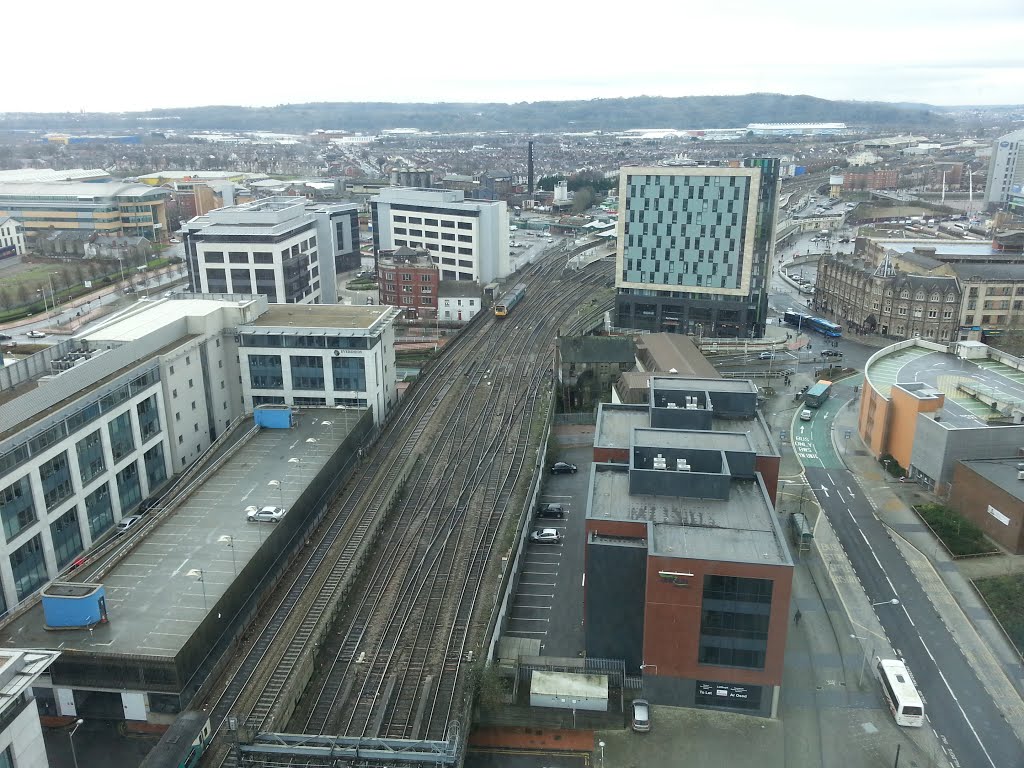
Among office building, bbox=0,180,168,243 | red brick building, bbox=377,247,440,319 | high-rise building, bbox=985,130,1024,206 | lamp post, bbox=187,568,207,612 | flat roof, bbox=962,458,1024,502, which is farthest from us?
high-rise building, bbox=985,130,1024,206

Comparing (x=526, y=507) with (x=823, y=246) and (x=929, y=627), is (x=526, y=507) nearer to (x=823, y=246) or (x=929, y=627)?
(x=929, y=627)

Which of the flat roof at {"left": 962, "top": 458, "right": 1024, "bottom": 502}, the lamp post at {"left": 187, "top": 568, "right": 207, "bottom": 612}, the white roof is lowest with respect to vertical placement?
the lamp post at {"left": 187, "top": 568, "right": 207, "bottom": 612}

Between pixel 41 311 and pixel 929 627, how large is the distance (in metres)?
75.3

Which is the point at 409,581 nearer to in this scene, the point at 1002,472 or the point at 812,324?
the point at 1002,472

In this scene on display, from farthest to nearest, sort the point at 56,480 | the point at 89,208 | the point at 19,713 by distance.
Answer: the point at 89,208, the point at 56,480, the point at 19,713

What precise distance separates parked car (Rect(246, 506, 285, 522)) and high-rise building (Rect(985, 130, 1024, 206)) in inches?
5273

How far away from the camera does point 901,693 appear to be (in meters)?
24.1

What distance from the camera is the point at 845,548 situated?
33.6m

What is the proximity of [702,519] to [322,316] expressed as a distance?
27942mm

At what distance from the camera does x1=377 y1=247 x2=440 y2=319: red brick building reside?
6838 centimetres

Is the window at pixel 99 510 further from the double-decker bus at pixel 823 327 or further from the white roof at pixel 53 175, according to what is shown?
the white roof at pixel 53 175

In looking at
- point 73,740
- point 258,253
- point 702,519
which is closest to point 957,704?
point 702,519

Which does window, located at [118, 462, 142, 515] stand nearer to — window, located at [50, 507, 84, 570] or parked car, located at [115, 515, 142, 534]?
parked car, located at [115, 515, 142, 534]

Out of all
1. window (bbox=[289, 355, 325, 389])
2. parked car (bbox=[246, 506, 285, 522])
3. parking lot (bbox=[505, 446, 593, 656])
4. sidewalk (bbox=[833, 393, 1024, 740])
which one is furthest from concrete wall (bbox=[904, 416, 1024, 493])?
window (bbox=[289, 355, 325, 389])
